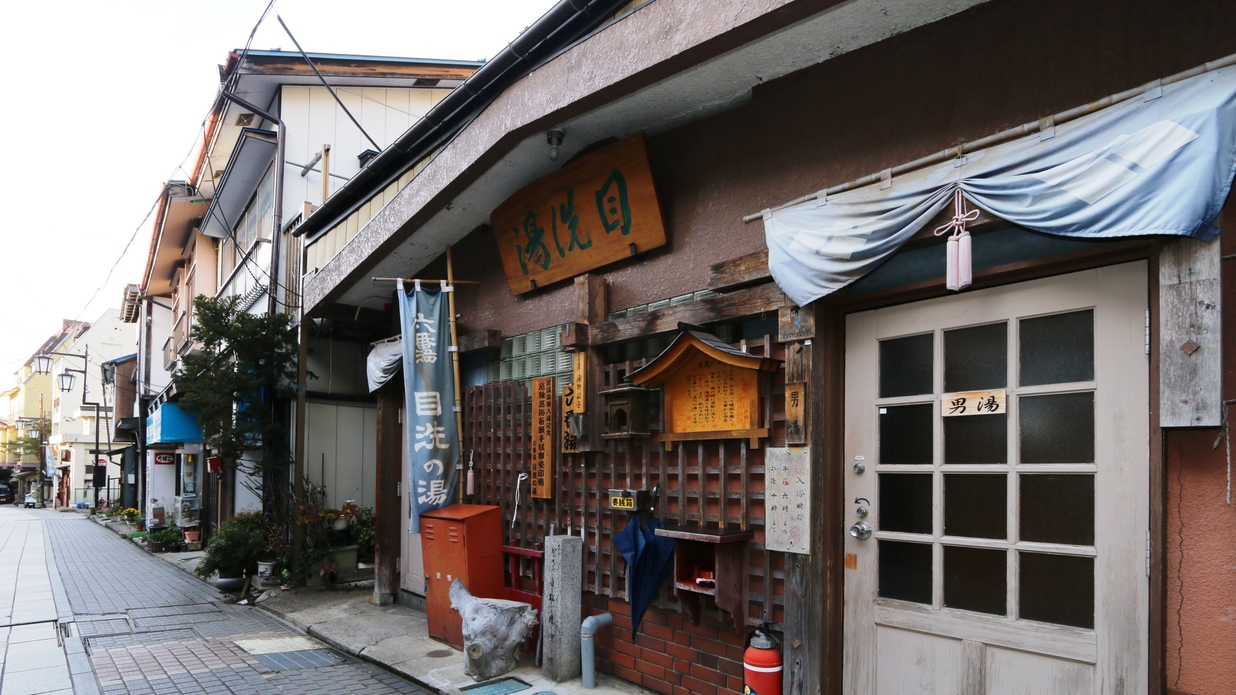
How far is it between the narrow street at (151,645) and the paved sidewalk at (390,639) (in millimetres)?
158

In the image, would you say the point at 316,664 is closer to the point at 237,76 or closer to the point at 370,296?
the point at 370,296

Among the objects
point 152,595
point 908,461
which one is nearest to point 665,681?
point 908,461

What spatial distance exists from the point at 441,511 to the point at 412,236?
10.6 feet

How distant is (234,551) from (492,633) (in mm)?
6833

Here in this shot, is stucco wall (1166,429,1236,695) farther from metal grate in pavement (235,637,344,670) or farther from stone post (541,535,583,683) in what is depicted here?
metal grate in pavement (235,637,344,670)

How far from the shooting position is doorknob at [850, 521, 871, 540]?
5.23 metres

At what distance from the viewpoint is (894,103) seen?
17.0ft

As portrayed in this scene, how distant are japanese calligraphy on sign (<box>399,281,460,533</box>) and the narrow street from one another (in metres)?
1.89

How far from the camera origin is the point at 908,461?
5.11 meters

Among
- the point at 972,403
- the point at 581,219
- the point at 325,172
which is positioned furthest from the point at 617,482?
the point at 325,172

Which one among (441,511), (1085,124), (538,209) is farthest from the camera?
(441,511)

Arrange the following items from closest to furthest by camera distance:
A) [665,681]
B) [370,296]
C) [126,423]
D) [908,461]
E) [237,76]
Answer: [908,461] → [665,681] → [370,296] → [237,76] → [126,423]

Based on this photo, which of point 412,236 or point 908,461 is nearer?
point 908,461

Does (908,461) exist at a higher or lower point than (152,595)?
higher
